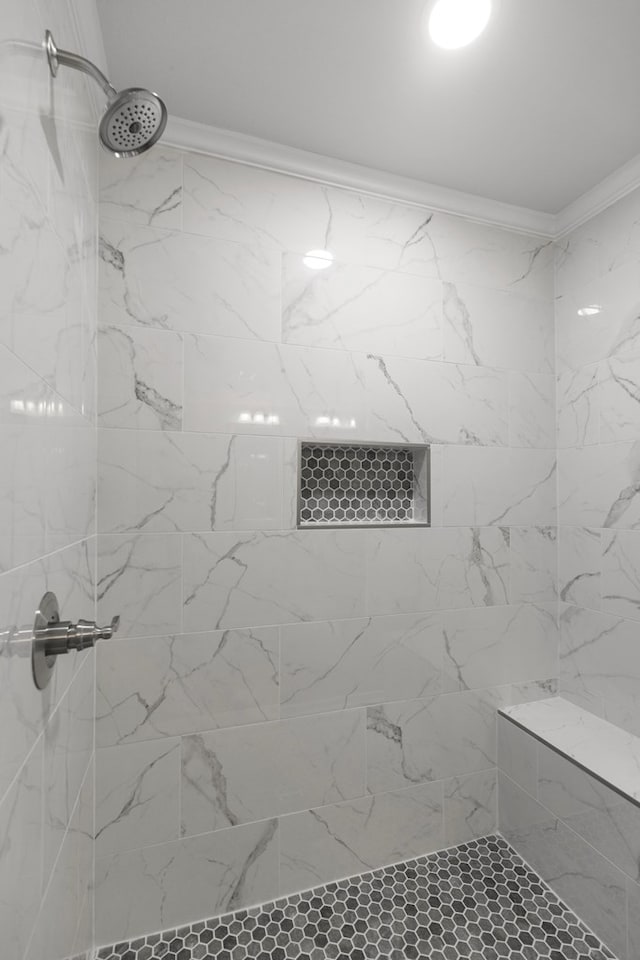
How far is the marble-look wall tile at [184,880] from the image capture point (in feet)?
4.25

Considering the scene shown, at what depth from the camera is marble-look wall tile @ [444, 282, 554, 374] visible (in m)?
1.72

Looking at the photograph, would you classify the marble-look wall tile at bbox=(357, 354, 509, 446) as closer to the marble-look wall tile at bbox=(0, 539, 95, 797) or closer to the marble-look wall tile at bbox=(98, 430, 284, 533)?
the marble-look wall tile at bbox=(98, 430, 284, 533)

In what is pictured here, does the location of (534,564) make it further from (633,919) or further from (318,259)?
(318,259)

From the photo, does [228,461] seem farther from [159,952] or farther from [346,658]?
[159,952]

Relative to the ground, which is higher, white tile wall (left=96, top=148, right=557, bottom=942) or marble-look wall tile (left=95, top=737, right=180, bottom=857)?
white tile wall (left=96, top=148, right=557, bottom=942)

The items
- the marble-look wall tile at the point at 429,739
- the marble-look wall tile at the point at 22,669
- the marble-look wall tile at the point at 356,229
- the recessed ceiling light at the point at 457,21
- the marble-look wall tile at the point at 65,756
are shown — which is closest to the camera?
the marble-look wall tile at the point at 22,669

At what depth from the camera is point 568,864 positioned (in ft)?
4.70

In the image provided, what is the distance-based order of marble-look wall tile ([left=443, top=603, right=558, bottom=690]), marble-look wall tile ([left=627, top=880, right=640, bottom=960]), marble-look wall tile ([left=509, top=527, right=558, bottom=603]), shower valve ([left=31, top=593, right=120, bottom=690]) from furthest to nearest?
1. marble-look wall tile ([left=509, top=527, right=558, bottom=603])
2. marble-look wall tile ([left=443, top=603, right=558, bottom=690])
3. marble-look wall tile ([left=627, top=880, right=640, bottom=960])
4. shower valve ([left=31, top=593, right=120, bottom=690])

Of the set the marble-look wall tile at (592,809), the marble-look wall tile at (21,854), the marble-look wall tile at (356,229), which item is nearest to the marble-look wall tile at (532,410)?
the marble-look wall tile at (356,229)

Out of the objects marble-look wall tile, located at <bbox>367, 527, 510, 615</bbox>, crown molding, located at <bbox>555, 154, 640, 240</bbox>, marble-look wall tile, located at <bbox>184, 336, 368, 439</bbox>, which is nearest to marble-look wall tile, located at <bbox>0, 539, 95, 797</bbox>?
marble-look wall tile, located at <bbox>184, 336, 368, 439</bbox>

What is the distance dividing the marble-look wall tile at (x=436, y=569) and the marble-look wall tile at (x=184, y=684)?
405 mm

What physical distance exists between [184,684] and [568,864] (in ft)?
4.17

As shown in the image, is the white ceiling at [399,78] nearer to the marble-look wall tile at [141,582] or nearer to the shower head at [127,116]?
the shower head at [127,116]

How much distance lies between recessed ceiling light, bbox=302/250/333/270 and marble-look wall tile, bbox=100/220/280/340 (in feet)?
0.33
